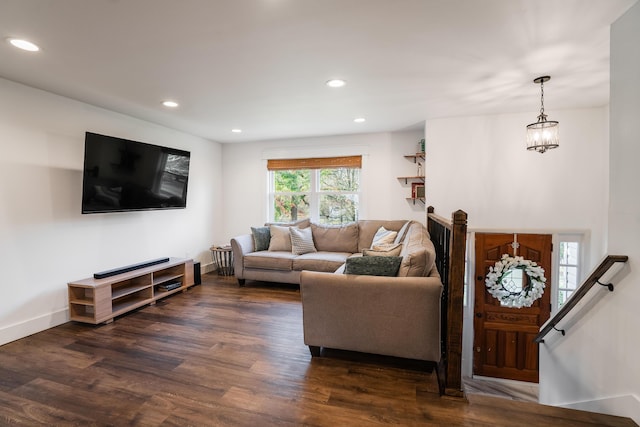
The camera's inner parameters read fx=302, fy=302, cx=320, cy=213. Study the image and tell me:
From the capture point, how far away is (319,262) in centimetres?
419

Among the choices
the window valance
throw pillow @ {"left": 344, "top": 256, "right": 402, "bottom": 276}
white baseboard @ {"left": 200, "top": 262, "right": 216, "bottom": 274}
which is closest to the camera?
throw pillow @ {"left": 344, "top": 256, "right": 402, "bottom": 276}

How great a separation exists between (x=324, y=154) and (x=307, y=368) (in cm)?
360

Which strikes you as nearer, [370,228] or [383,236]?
[383,236]

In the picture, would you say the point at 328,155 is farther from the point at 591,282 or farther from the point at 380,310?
the point at 591,282

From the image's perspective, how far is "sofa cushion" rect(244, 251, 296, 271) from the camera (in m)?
4.33

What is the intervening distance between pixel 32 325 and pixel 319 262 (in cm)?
306

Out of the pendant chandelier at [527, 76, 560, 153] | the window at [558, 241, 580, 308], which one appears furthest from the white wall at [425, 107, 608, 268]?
the pendant chandelier at [527, 76, 560, 153]

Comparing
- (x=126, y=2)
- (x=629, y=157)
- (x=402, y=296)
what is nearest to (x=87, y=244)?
(x=126, y=2)

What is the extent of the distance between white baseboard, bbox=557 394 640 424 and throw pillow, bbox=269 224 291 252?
12.0 feet

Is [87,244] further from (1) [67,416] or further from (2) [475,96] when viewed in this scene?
(2) [475,96]

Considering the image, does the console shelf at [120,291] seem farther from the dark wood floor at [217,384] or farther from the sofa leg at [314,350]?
the sofa leg at [314,350]

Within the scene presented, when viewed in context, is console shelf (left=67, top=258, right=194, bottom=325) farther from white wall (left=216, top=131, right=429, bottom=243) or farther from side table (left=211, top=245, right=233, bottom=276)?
white wall (left=216, top=131, right=429, bottom=243)

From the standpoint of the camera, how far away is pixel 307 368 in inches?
90.4

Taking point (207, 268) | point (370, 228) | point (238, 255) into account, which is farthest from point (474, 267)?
point (207, 268)
